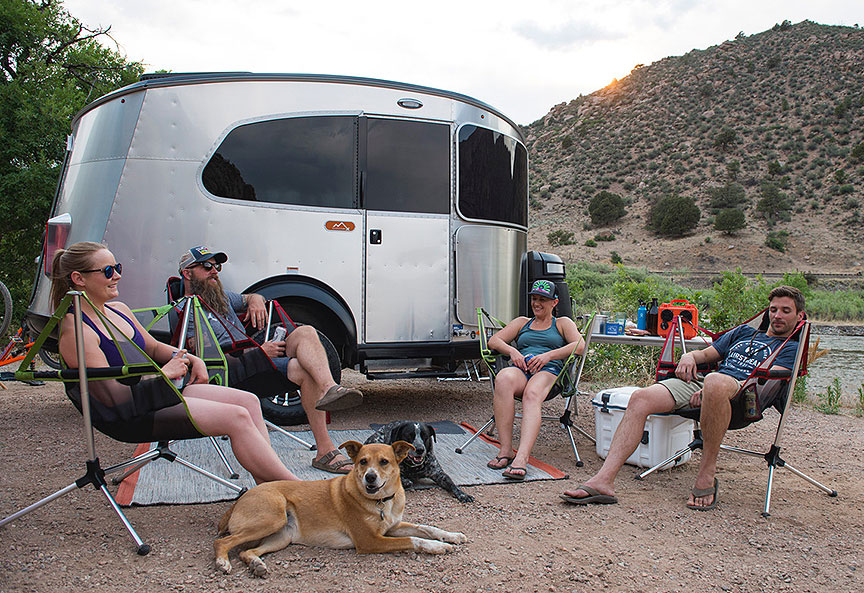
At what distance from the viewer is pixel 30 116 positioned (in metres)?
8.15

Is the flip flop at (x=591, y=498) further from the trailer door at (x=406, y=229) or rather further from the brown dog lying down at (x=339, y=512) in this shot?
the trailer door at (x=406, y=229)

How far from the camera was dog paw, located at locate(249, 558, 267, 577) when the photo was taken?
2221mm

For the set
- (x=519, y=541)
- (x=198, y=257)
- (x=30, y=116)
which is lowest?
(x=519, y=541)

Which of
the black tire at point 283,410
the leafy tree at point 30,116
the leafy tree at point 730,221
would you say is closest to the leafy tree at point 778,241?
the leafy tree at point 730,221

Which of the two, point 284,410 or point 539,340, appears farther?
point 284,410

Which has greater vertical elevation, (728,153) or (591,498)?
(728,153)

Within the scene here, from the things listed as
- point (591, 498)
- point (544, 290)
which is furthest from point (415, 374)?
point (591, 498)

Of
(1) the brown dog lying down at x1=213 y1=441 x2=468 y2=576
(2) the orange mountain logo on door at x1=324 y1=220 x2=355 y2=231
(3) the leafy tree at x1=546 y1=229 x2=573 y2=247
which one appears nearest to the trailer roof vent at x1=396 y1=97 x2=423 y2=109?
(2) the orange mountain logo on door at x1=324 y1=220 x2=355 y2=231

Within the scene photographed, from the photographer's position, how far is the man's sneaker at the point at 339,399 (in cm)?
309

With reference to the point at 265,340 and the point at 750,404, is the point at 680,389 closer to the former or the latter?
the point at 750,404

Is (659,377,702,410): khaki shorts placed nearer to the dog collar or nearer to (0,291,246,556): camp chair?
the dog collar

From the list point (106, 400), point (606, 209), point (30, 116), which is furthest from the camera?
point (606, 209)

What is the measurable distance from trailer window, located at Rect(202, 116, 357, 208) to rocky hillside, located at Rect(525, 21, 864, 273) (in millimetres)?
21882

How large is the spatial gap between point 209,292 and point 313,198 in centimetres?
109
